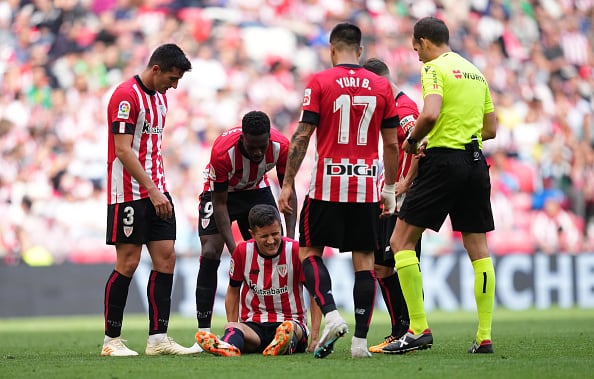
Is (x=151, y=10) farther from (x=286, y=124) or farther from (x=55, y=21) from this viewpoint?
(x=286, y=124)

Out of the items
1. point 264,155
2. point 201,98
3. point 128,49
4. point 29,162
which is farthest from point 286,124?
point 264,155

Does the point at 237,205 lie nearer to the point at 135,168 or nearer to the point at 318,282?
the point at 135,168

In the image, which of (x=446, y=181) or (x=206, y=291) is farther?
(x=206, y=291)

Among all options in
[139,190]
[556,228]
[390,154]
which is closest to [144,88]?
[139,190]

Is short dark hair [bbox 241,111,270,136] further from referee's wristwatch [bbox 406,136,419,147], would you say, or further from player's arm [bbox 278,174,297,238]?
referee's wristwatch [bbox 406,136,419,147]

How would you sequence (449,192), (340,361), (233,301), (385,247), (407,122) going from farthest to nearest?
1. (385,247)
2. (407,122)
3. (233,301)
4. (449,192)
5. (340,361)

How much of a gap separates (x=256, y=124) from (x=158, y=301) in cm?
154

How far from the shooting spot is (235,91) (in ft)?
61.2

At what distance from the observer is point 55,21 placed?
739 inches

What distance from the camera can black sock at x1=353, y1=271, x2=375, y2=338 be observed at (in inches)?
268

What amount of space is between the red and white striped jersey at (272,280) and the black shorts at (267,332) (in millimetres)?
44

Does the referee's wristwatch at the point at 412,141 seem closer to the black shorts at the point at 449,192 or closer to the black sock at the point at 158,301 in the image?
the black shorts at the point at 449,192

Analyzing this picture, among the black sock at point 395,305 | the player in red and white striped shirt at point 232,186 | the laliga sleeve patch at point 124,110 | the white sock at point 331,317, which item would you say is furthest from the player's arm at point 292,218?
the laliga sleeve patch at point 124,110

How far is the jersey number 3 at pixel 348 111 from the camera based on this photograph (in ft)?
22.6
